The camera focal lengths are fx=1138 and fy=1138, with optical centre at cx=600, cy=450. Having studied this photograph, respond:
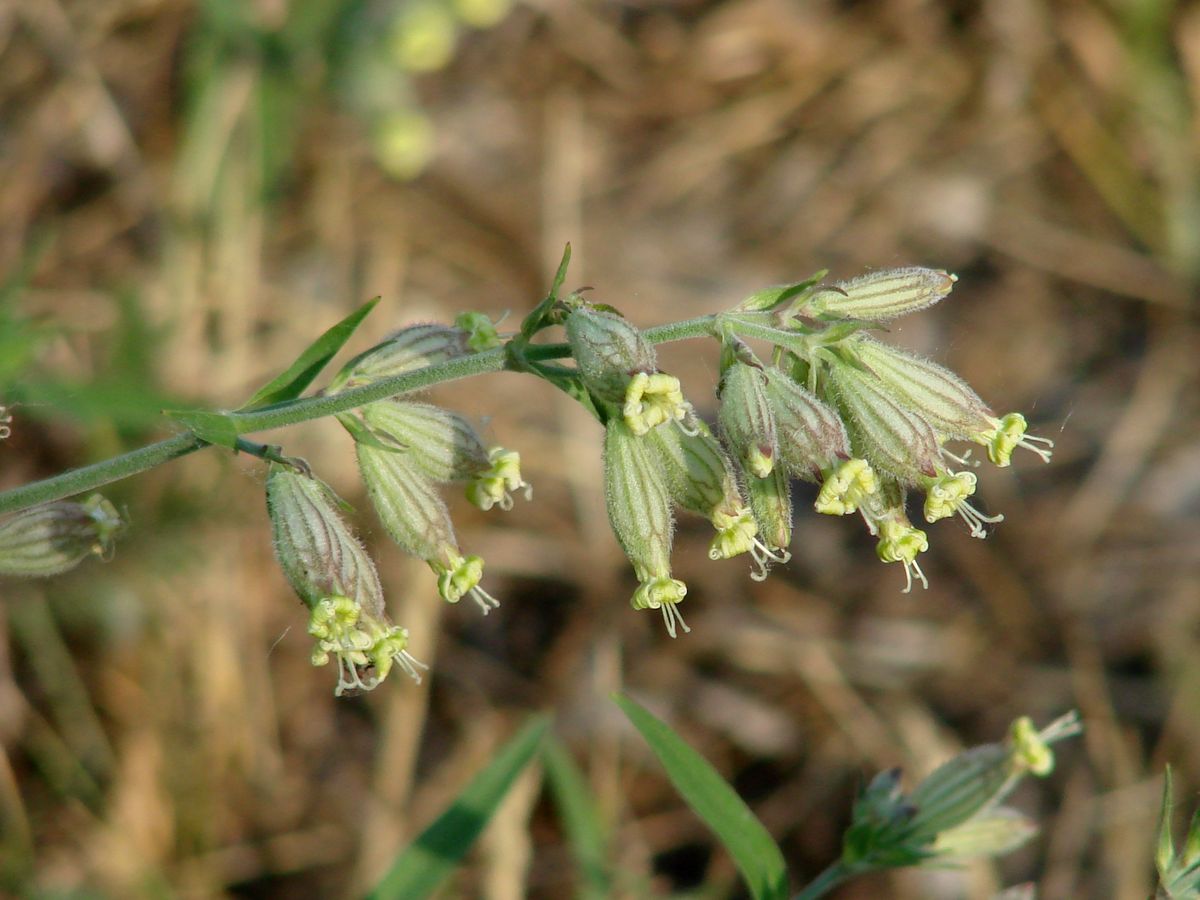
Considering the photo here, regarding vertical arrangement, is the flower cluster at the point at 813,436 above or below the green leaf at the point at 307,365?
below

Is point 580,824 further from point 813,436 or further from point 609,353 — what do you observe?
point 609,353

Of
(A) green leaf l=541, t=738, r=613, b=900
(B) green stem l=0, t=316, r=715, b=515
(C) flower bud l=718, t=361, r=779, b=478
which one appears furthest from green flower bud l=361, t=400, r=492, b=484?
(A) green leaf l=541, t=738, r=613, b=900

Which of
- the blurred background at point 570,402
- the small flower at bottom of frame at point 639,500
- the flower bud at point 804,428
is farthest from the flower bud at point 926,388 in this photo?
the blurred background at point 570,402

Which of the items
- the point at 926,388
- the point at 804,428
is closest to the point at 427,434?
the point at 804,428

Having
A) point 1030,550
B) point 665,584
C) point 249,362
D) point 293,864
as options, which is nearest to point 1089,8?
point 1030,550

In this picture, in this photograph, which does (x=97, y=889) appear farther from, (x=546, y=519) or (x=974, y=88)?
(x=974, y=88)

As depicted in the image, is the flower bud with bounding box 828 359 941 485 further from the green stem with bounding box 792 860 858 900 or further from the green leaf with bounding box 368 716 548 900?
the green leaf with bounding box 368 716 548 900

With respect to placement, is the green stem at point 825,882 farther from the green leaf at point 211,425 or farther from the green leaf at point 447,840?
the green leaf at point 211,425
